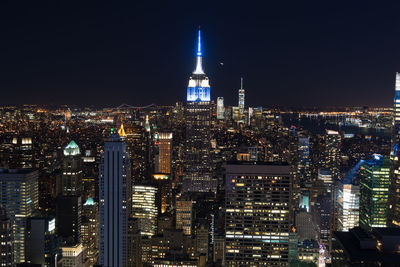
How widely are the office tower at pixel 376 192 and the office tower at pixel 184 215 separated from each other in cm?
898

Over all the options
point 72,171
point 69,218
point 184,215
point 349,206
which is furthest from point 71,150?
point 349,206

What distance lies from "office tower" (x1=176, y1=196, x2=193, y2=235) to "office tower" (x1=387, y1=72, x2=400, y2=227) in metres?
10.5

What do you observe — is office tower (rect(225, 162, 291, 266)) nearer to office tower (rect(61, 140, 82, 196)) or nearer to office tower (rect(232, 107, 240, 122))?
office tower (rect(61, 140, 82, 196))

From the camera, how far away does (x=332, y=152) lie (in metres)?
31.0

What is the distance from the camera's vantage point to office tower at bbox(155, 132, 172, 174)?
3928 cm

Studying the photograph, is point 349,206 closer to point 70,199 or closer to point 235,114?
point 70,199

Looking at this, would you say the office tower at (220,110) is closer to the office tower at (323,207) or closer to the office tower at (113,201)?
the office tower at (323,207)

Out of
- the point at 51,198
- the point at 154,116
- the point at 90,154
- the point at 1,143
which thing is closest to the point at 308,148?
the point at 154,116

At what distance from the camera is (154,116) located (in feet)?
125

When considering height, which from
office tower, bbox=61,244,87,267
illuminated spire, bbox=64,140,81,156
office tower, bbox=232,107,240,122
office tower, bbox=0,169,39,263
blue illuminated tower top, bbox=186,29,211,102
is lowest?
office tower, bbox=61,244,87,267

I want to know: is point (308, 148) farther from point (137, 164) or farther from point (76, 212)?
point (76, 212)

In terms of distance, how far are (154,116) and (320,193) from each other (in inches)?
543

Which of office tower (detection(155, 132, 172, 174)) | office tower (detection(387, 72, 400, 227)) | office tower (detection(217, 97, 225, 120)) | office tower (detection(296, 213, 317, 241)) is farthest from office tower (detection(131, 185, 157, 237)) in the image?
office tower (detection(217, 97, 225, 120))

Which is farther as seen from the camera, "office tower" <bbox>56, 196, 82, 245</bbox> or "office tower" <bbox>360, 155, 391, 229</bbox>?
"office tower" <bbox>56, 196, 82, 245</bbox>
